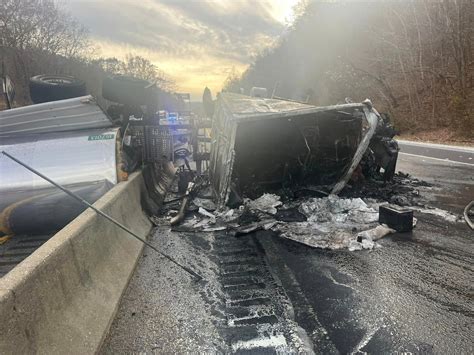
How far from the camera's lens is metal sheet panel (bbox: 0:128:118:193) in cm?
608

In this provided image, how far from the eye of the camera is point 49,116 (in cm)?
743

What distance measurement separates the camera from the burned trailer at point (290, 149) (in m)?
8.27

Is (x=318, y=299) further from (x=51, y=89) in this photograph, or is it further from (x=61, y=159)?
(x=51, y=89)

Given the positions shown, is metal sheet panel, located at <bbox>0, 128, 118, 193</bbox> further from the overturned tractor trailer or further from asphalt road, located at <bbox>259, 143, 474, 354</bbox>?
asphalt road, located at <bbox>259, 143, 474, 354</bbox>

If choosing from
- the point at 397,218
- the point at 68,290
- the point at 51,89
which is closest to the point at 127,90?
the point at 51,89

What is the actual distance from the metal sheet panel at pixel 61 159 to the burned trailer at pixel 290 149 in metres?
2.37

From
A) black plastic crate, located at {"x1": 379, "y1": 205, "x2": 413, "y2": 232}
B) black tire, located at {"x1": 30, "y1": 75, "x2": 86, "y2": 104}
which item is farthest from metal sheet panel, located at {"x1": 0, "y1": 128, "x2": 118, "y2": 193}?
black plastic crate, located at {"x1": 379, "y1": 205, "x2": 413, "y2": 232}

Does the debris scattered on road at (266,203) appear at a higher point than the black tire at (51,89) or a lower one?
lower

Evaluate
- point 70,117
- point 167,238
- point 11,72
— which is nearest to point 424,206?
point 167,238

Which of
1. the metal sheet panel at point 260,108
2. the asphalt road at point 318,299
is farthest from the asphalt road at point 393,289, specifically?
the metal sheet panel at point 260,108

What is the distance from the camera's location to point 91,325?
10.4 feet

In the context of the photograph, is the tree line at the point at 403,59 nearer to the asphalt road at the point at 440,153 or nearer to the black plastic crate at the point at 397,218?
the asphalt road at the point at 440,153

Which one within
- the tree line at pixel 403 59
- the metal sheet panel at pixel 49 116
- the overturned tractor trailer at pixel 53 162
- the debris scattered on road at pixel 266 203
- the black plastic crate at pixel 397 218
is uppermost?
the tree line at pixel 403 59

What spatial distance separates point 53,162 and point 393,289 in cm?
542
